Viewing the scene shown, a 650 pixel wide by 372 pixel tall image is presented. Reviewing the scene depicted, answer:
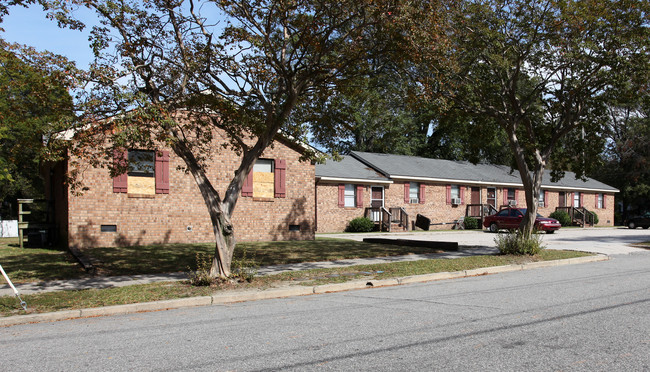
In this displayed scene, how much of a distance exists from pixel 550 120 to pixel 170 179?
47.6ft

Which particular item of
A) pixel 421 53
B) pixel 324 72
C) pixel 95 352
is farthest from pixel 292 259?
pixel 95 352

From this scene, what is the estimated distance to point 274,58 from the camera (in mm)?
11227

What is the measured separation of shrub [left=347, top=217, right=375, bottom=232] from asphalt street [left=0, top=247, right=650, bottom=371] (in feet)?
66.0

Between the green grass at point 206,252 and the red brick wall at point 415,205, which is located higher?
the red brick wall at point 415,205

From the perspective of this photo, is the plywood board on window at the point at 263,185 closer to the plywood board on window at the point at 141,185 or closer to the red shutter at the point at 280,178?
the red shutter at the point at 280,178

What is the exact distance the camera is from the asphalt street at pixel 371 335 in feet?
16.7

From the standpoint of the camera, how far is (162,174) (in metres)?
19.6

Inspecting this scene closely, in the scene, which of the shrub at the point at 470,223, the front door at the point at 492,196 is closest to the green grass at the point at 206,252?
the shrub at the point at 470,223

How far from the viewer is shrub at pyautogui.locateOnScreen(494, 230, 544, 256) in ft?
51.4

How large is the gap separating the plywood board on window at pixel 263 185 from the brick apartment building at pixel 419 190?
7.04m

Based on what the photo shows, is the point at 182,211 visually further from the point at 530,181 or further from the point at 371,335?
the point at 371,335

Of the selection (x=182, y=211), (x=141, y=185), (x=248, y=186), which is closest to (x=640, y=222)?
(x=248, y=186)

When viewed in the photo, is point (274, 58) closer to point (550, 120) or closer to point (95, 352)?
point (95, 352)

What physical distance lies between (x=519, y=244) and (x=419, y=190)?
18.7m
